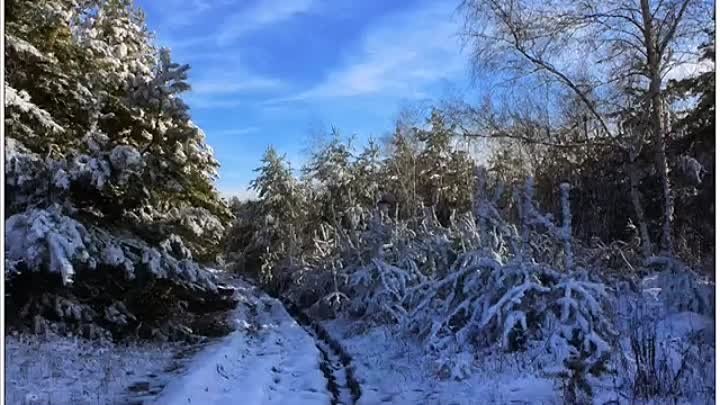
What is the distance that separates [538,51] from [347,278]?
2491 mm

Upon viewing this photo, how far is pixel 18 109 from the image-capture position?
9.70 ft

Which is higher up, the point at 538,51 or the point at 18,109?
the point at 538,51

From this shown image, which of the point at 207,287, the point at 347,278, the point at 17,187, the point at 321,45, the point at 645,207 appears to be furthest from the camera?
the point at 347,278

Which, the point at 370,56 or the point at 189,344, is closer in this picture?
the point at 370,56

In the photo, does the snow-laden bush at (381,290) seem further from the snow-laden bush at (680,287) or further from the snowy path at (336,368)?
the snow-laden bush at (680,287)

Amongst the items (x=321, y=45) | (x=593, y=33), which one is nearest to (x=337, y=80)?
(x=321, y=45)

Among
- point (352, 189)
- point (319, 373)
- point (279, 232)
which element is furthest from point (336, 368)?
point (279, 232)

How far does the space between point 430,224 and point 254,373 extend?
2033 millimetres

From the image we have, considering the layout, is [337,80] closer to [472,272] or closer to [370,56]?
[370,56]

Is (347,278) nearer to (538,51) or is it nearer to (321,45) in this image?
(538,51)

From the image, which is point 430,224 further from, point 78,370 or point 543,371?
point 78,370

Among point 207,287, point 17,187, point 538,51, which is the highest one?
point 538,51

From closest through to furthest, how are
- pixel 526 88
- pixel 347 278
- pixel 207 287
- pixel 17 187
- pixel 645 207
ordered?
pixel 17 187 < pixel 645 207 < pixel 207 287 < pixel 526 88 < pixel 347 278

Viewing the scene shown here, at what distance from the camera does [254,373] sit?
302cm
